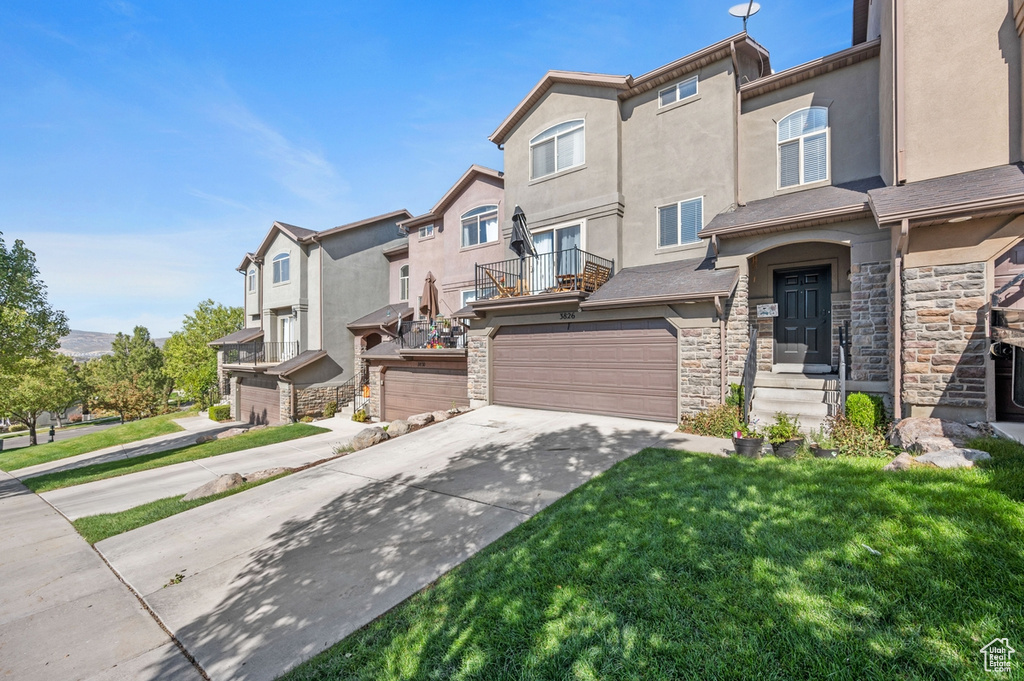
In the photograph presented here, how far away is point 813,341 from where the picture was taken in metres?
10.6

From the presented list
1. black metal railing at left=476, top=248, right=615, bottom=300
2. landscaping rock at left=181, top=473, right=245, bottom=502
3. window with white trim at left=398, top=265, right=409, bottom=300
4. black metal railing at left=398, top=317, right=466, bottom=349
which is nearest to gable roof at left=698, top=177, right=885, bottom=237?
black metal railing at left=476, top=248, right=615, bottom=300

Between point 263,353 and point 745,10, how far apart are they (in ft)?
83.1

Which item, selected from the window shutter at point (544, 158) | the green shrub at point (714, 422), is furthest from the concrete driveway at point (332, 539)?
the window shutter at point (544, 158)

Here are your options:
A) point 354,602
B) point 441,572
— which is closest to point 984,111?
point 441,572

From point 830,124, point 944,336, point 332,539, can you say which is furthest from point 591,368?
point 830,124

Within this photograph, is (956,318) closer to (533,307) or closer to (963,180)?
(963,180)

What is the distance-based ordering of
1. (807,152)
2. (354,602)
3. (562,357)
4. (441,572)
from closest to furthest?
1. (354,602)
2. (441,572)
3. (807,152)
4. (562,357)

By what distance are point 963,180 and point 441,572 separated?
1042 centimetres

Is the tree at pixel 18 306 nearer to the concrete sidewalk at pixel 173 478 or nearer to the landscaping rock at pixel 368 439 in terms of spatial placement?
the concrete sidewalk at pixel 173 478

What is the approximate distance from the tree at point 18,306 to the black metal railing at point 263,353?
914 cm

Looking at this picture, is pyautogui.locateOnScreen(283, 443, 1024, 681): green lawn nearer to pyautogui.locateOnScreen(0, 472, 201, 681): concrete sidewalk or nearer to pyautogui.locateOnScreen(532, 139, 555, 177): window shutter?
pyautogui.locateOnScreen(0, 472, 201, 681): concrete sidewalk

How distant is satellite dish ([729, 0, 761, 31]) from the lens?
11383 mm

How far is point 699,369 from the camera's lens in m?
9.68

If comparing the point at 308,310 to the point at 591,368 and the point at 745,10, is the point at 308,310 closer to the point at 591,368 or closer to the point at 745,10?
the point at 591,368
